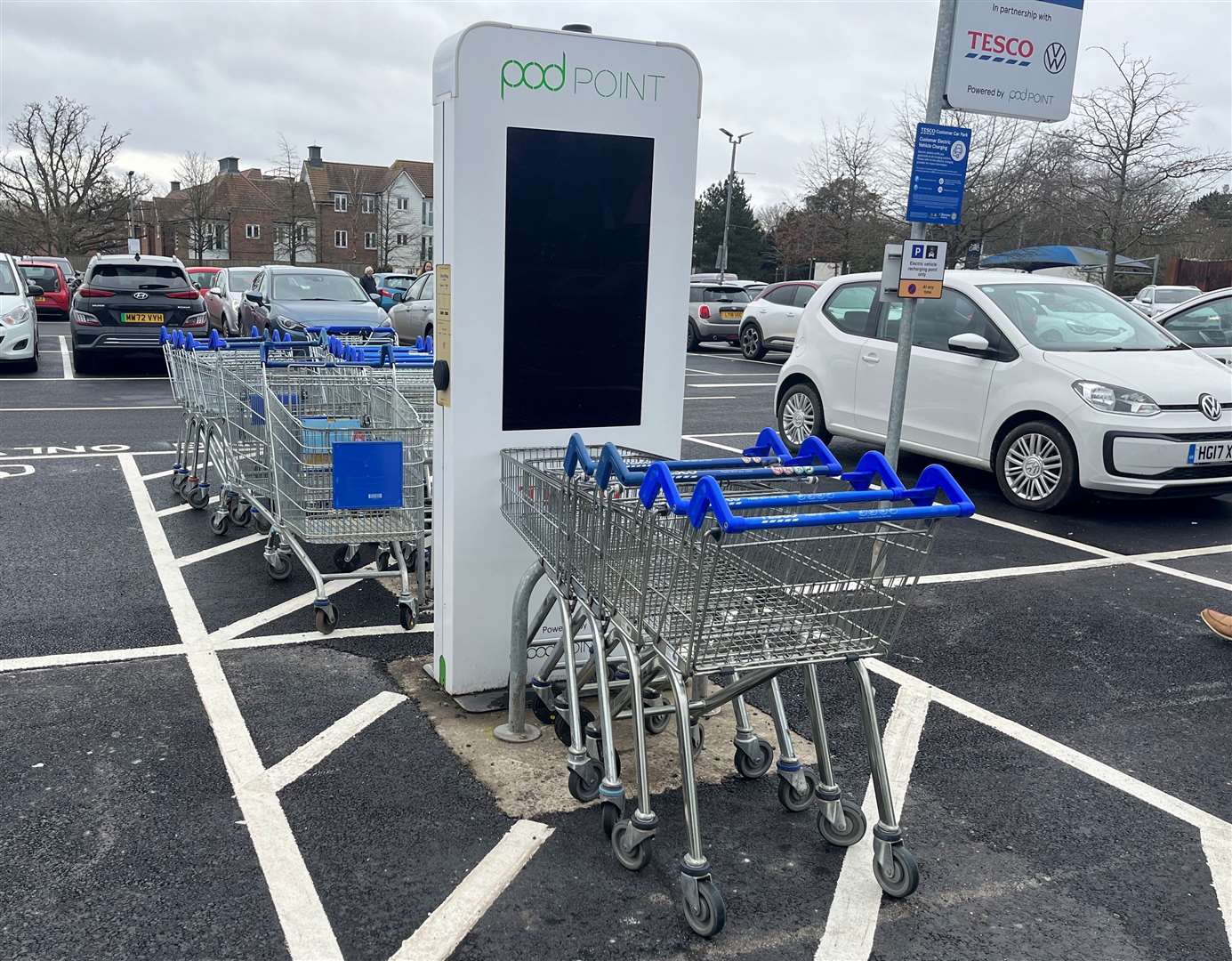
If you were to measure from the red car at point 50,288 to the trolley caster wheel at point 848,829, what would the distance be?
29.7m

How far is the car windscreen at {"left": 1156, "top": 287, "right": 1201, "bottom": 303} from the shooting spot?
2394 cm

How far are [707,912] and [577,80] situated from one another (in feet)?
9.53

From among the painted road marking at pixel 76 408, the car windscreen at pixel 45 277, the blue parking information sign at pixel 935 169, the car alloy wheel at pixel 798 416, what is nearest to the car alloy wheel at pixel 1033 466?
the car alloy wheel at pixel 798 416

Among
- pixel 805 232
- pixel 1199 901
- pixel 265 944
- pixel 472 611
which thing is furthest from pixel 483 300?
pixel 805 232

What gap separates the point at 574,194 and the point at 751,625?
1.90 meters

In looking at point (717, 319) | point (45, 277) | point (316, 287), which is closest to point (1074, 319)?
point (316, 287)

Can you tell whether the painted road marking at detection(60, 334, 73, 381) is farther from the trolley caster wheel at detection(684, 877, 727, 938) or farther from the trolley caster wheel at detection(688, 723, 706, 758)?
the trolley caster wheel at detection(684, 877, 727, 938)

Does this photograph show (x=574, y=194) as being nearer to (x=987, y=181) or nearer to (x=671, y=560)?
(x=671, y=560)

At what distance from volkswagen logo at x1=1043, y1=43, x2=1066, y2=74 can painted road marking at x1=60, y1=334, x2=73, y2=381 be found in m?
13.8

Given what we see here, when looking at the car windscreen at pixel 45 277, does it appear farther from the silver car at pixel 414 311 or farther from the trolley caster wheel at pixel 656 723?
the trolley caster wheel at pixel 656 723

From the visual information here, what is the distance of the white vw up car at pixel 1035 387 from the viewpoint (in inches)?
294

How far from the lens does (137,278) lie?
50.6ft

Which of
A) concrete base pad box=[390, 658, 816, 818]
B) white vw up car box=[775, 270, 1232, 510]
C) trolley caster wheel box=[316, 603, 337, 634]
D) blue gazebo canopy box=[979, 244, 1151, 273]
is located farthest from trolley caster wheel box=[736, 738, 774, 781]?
blue gazebo canopy box=[979, 244, 1151, 273]

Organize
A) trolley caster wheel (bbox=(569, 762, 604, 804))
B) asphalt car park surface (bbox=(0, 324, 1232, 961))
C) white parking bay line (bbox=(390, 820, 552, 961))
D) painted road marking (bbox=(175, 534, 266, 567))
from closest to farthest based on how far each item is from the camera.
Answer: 1. white parking bay line (bbox=(390, 820, 552, 961))
2. asphalt car park surface (bbox=(0, 324, 1232, 961))
3. trolley caster wheel (bbox=(569, 762, 604, 804))
4. painted road marking (bbox=(175, 534, 266, 567))
